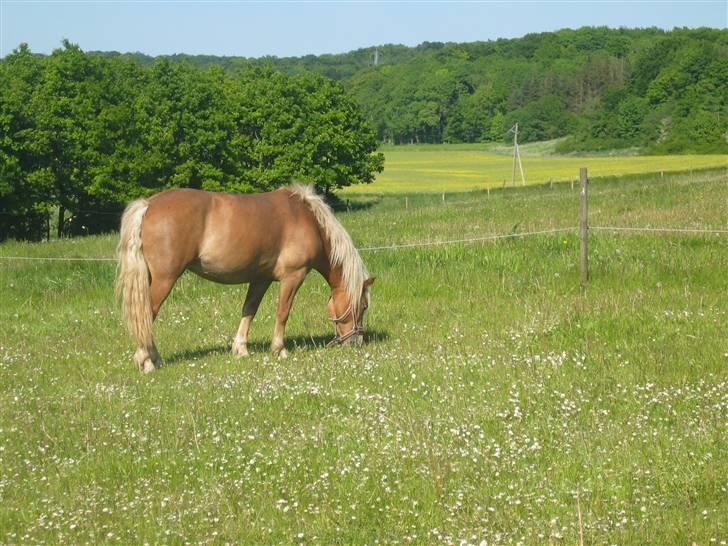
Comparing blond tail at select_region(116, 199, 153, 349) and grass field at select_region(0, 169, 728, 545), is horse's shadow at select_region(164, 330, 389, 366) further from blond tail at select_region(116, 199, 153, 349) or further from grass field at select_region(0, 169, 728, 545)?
blond tail at select_region(116, 199, 153, 349)

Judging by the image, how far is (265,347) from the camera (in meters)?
11.9

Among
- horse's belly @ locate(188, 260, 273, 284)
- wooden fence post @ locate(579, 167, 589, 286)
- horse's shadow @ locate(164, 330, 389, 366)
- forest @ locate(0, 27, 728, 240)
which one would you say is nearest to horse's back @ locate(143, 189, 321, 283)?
horse's belly @ locate(188, 260, 273, 284)

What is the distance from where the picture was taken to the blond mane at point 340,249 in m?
11.5

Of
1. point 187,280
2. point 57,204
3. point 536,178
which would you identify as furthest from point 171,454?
point 536,178

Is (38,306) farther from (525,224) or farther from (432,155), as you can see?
(432,155)

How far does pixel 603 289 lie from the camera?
46.2 feet

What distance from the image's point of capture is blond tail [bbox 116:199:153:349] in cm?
1020

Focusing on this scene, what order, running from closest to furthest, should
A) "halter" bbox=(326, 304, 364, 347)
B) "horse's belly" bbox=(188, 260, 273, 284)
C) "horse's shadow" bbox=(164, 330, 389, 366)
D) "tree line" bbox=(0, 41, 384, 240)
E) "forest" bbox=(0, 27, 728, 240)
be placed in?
"horse's belly" bbox=(188, 260, 273, 284), "horse's shadow" bbox=(164, 330, 389, 366), "halter" bbox=(326, 304, 364, 347), "tree line" bbox=(0, 41, 384, 240), "forest" bbox=(0, 27, 728, 240)

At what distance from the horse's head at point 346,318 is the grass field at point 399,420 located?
33 centimetres

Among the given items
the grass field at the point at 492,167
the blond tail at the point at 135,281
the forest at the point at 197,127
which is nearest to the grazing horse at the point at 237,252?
the blond tail at the point at 135,281

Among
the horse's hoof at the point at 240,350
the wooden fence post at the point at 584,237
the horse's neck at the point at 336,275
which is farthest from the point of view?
the wooden fence post at the point at 584,237

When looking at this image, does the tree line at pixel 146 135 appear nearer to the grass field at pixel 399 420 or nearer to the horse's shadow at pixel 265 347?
the horse's shadow at pixel 265 347

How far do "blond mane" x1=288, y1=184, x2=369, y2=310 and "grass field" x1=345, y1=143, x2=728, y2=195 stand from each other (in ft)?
160

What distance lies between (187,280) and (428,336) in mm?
6756
